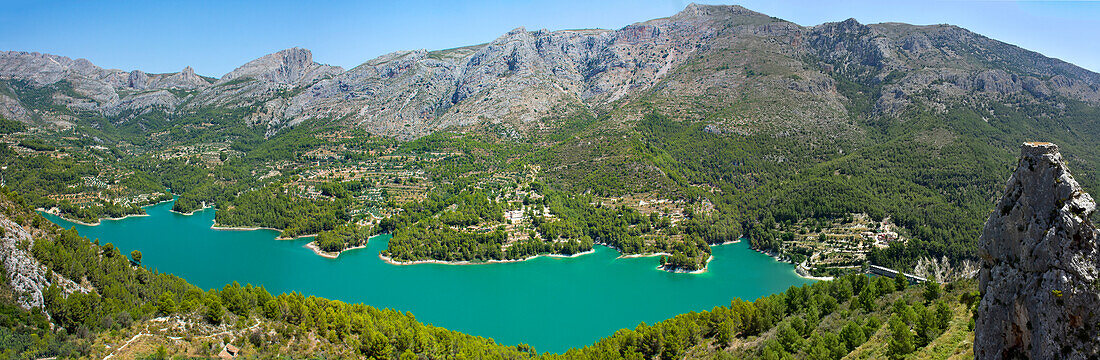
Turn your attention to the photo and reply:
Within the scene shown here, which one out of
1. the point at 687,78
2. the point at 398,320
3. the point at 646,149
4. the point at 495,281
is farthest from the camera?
the point at 687,78

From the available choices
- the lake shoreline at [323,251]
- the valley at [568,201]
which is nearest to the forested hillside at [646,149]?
the valley at [568,201]

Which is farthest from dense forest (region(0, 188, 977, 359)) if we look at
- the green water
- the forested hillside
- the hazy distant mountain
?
the hazy distant mountain

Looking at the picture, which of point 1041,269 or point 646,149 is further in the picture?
point 646,149

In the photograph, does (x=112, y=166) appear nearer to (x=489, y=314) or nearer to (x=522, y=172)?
(x=522, y=172)

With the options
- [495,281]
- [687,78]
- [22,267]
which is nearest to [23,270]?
[22,267]

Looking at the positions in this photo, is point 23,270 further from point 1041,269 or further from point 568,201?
point 568,201

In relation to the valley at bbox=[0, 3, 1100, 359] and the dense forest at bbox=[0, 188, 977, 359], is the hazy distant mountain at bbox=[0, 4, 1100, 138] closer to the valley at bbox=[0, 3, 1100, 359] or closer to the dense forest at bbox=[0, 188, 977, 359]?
the valley at bbox=[0, 3, 1100, 359]

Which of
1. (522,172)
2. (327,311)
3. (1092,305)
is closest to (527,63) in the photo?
(522,172)
